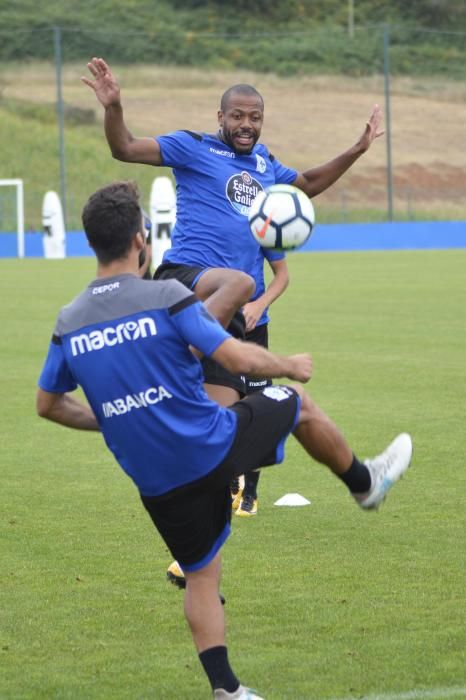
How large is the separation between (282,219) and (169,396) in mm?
2205

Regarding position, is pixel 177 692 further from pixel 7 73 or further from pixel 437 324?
pixel 7 73

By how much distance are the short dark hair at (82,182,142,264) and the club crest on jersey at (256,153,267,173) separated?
2.76 meters

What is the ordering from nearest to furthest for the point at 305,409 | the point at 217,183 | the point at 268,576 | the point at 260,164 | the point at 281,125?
1. the point at 305,409
2. the point at 268,576
3. the point at 217,183
4. the point at 260,164
5. the point at 281,125

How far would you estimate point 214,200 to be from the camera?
24.2 ft

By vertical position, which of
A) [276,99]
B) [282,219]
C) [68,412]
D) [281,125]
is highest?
[276,99]

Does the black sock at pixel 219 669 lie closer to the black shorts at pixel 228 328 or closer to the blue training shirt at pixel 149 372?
the blue training shirt at pixel 149 372

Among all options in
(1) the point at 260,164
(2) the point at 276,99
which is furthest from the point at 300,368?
(2) the point at 276,99

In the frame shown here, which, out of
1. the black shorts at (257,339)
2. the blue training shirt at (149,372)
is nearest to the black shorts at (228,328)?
the black shorts at (257,339)

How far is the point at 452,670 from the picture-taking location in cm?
522

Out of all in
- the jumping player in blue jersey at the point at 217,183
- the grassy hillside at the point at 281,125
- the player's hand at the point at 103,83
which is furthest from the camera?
the grassy hillside at the point at 281,125

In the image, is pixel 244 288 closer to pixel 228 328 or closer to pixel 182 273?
pixel 228 328

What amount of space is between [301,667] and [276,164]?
3379mm

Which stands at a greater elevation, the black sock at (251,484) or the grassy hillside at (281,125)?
the grassy hillside at (281,125)

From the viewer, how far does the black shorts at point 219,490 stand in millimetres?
4801
